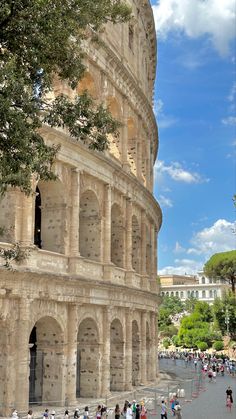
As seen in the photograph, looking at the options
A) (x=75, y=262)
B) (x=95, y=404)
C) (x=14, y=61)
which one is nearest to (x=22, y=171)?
(x=14, y=61)

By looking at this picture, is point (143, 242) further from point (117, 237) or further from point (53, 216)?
point (53, 216)

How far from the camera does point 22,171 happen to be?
11.2 meters

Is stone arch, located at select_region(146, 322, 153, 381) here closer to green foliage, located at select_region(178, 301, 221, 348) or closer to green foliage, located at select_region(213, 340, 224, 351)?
green foliage, located at select_region(213, 340, 224, 351)

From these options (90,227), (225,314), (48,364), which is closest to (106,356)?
(48,364)

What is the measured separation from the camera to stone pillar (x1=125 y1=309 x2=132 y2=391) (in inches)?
1051

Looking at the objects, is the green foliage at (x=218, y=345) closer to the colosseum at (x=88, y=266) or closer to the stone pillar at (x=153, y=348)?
the stone pillar at (x=153, y=348)

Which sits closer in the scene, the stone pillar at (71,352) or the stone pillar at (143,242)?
the stone pillar at (71,352)

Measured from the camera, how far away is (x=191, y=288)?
11469 centimetres

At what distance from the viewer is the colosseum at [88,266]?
19.6 metres

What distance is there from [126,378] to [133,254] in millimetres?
6754

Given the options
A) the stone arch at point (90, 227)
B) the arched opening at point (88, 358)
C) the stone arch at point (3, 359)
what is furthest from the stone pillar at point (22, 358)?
the stone arch at point (90, 227)

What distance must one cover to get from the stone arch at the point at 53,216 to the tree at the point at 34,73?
417 inches

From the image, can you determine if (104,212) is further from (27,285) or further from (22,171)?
(22,171)

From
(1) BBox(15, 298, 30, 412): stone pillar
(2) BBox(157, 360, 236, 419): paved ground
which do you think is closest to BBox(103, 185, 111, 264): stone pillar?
(1) BBox(15, 298, 30, 412): stone pillar
